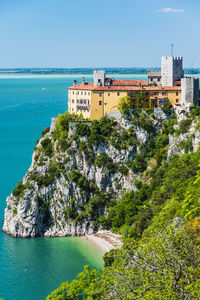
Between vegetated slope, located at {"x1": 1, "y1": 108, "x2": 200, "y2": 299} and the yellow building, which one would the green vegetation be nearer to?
vegetated slope, located at {"x1": 1, "y1": 108, "x2": 200, "y2": 299}

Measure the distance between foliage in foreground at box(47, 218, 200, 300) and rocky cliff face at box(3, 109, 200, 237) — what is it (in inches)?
1522

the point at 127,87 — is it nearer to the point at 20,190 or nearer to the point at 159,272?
the point at 20,190

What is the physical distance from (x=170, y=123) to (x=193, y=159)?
10396 millimetres

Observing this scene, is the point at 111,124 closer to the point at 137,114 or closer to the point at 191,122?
the point at 137,114

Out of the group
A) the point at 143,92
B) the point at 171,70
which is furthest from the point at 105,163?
the point at 171,70

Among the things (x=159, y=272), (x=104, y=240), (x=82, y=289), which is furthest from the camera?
(x=104, y=240)

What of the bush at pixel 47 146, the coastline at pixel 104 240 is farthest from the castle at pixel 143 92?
the coastline at pixel 104 240

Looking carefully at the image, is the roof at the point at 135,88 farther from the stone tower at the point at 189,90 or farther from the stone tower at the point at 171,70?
the stone tower at the point at 171,70

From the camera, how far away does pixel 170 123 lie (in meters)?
72.7

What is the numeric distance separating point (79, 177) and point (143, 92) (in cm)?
1690

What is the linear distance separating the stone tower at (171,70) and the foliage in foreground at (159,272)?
46.0 meters

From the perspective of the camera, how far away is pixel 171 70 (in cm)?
7488

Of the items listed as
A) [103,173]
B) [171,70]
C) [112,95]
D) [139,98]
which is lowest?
[103,173]

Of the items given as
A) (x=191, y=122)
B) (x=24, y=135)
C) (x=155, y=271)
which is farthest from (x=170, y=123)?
(x=24, y=135)
